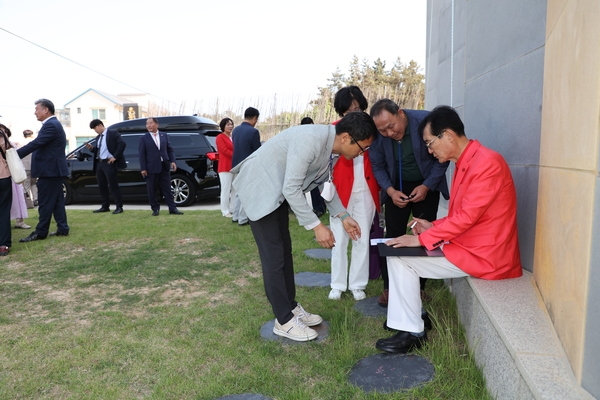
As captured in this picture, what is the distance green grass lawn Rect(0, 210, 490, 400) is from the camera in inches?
98.2

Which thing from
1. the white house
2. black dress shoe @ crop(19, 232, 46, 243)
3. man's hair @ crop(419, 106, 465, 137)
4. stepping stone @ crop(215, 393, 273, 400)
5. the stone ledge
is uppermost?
the white house

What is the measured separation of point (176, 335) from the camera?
10.5 feet

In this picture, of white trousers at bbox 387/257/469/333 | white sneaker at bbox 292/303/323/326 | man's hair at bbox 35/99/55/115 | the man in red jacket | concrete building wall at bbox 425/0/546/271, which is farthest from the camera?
man's hair at bbox 35/99/55/115

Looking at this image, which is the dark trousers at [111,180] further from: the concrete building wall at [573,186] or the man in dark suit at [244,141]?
the concrete building wall at [573,186]

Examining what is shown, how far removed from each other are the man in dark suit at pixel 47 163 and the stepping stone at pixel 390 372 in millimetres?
5319

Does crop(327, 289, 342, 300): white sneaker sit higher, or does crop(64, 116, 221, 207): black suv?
crop(64, 116, 221, 207): black suv

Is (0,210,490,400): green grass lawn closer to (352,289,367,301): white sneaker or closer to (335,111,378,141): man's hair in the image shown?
(352,289,367,301): white sneaker

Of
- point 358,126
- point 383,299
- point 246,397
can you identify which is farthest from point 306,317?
point 358,126

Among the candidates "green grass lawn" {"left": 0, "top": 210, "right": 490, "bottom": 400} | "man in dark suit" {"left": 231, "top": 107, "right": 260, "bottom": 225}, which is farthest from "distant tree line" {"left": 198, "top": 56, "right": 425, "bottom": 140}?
"green grass lawn" {"left": 0, "top": 210, "right": 490, "bottom": 400}

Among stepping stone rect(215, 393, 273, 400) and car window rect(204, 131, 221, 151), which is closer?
stepping stone rect(215, 393, 273, 400)

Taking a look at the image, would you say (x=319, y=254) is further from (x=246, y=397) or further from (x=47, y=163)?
(x=47, y=163)

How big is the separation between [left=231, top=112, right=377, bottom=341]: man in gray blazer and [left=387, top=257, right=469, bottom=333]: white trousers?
429 millimetres

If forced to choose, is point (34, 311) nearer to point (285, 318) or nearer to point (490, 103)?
point (285, 318)

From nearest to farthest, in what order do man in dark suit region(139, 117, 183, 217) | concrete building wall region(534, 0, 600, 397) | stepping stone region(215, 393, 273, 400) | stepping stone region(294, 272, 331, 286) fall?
concrete building wall region(534, 0, 600, 397), stepping stone region(215, 393, 273, 400), stepping stone region(294, 272, 331, 286), man in dark suit region(139, 117, 183, 217)
